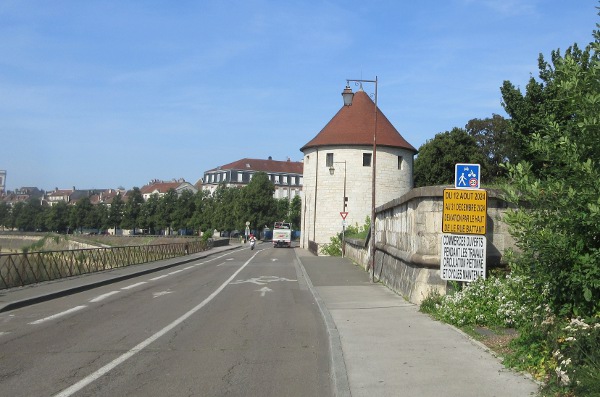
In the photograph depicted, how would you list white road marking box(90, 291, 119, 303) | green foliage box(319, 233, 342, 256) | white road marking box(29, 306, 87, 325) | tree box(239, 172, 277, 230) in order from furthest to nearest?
tree box(239, 172, 277, 230), green foliage box(319, 233, 342, 256), white road marking box(90, 291, 119, 303), white road marking box(29, 306, 87, 325)

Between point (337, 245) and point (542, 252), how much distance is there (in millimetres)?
40509

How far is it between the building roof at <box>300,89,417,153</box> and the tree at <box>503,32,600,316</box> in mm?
58312

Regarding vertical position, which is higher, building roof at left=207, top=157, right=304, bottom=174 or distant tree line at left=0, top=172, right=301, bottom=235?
building roof at left=207, top=157, right=304, bottom=174

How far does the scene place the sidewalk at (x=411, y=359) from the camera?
6.23 m

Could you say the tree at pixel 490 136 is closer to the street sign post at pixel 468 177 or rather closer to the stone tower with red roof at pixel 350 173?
the stone tower with red roof at pixel 350 173

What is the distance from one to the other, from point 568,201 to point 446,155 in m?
56.2

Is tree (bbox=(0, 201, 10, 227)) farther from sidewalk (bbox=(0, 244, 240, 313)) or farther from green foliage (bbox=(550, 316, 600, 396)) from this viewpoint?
green foliage (bbox=(550, 316, 600, 396))

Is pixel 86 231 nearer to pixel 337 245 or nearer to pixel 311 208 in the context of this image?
pixel 311 208

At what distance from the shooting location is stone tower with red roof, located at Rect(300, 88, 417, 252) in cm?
6456

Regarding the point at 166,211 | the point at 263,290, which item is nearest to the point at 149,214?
the point at 166,211

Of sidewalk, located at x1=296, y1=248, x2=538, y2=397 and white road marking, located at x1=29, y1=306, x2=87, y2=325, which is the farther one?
white road marking, located at x1=29, y1=306, x2=87, y2=325

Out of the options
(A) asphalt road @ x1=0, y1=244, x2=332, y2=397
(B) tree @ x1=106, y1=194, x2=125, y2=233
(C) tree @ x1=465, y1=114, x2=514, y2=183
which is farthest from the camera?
(B) tree @ x1=106, y1=194, x2=125, y2=233

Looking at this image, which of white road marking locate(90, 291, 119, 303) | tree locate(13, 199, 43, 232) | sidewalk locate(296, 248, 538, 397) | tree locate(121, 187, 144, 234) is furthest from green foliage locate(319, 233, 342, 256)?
tree locate(121, 187, 144, 234)

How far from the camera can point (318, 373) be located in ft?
24.6
